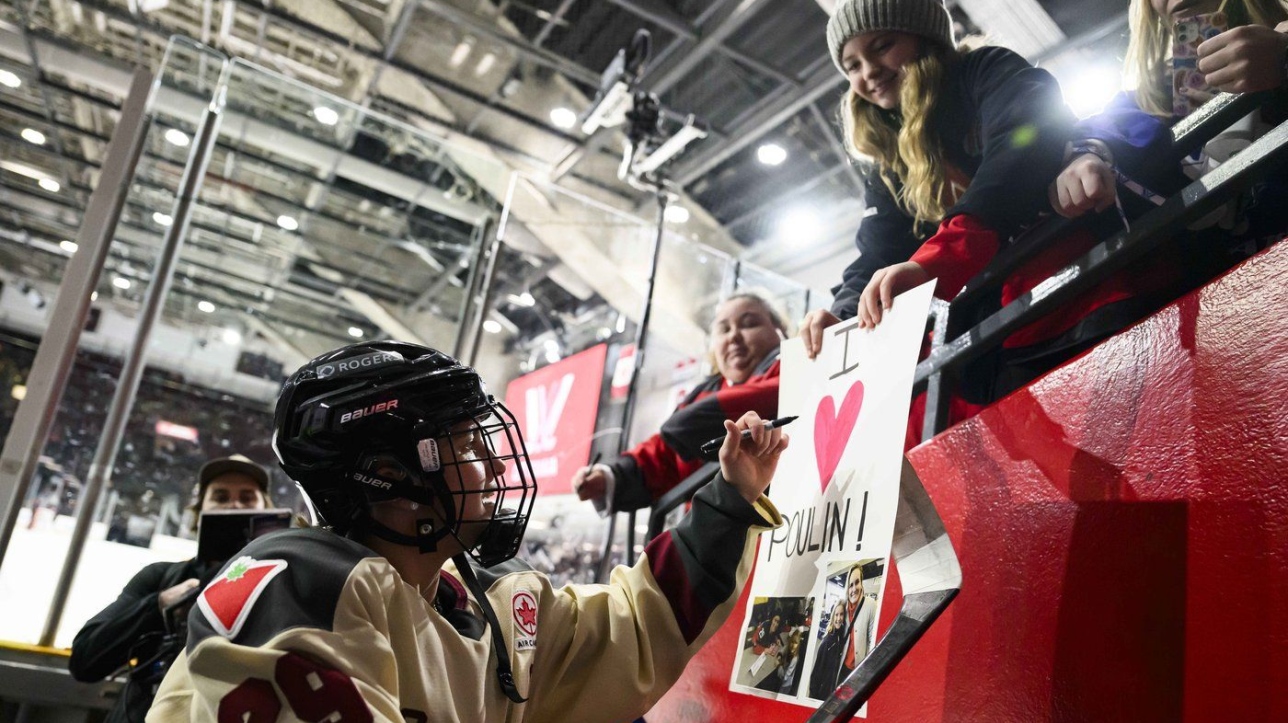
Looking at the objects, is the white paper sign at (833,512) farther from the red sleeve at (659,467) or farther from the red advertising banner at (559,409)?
the red advertising banner at (559,409)

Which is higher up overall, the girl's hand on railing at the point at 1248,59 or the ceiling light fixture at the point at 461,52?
the ceiling light fixture at the point at 461,52

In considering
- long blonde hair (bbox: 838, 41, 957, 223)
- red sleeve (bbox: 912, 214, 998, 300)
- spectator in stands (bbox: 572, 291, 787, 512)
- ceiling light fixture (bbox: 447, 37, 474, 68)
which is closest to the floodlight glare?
spectator in stands (bbox: 572, 291, 787, 512)

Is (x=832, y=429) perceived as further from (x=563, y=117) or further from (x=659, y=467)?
(x=563, y=117)

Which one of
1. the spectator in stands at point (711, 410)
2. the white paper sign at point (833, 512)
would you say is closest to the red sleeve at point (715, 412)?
the spectator in stands at point (711, 410)

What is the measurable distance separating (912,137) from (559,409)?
4.62m

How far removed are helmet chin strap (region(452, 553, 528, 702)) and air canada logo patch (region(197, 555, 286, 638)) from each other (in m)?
0.33

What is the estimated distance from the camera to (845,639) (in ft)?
3.23

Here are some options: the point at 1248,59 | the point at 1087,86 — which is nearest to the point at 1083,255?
the point at 1248,59

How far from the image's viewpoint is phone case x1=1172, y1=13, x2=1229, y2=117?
1.17 meters

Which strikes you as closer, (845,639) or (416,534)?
(845,639)

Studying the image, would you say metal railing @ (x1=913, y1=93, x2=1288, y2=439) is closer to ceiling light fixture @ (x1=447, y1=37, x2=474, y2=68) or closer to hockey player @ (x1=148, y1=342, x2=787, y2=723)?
hockey player @ (x1=148, y1=342, x2=787, y2=723)

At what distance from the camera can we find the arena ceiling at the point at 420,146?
4832 millimetres

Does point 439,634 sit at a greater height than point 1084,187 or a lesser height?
lesser

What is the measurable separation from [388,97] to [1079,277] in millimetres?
7554
